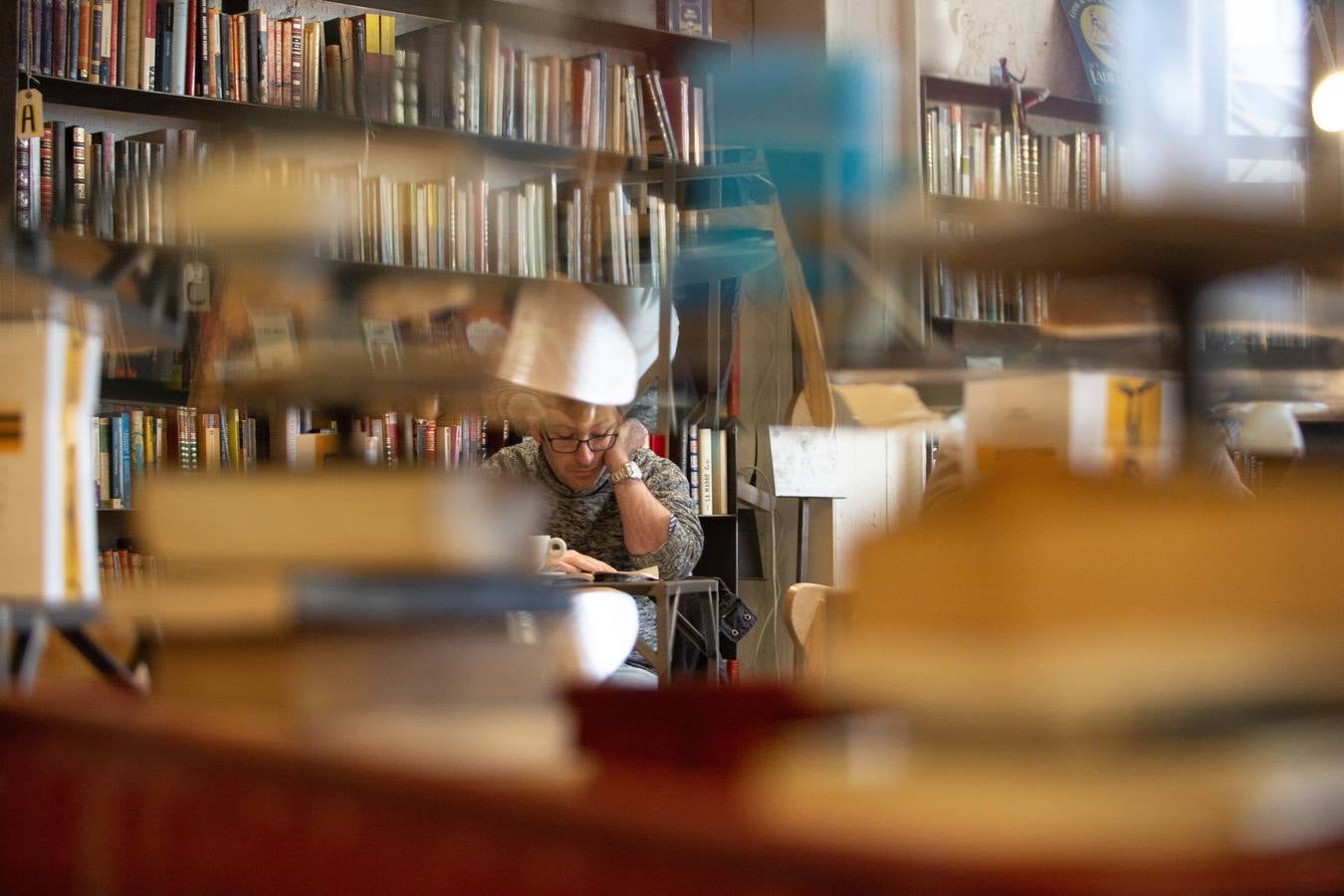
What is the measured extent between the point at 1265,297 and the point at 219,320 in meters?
0.43

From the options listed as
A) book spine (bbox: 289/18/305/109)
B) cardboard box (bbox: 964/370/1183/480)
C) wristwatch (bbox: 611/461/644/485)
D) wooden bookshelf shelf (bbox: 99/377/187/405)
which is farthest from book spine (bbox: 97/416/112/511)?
cardboard box (bbox: 964/370/1183/480)

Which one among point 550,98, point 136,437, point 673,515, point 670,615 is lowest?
point 670,615

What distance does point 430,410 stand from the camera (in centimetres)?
49

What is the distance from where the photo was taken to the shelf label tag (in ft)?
10.2

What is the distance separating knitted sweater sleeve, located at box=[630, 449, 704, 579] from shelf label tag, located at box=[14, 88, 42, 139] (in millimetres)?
1525

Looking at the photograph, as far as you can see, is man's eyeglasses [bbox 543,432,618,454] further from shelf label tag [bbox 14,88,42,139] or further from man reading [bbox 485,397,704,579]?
shelf label tag [bbox 14,88,42,139]

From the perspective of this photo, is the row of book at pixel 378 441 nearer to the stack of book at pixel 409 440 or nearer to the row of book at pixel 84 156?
the stack of book at pixel 409 440

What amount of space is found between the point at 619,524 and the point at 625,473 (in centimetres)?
18

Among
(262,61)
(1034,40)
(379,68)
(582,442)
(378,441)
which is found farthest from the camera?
(1034,40)

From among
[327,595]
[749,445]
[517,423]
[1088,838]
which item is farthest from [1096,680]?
[749,445]

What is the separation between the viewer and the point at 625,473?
3.35 m

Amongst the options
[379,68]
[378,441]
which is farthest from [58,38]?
[378,441]

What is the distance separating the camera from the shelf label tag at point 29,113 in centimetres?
309

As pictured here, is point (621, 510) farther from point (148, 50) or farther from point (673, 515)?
point (148, 50)
